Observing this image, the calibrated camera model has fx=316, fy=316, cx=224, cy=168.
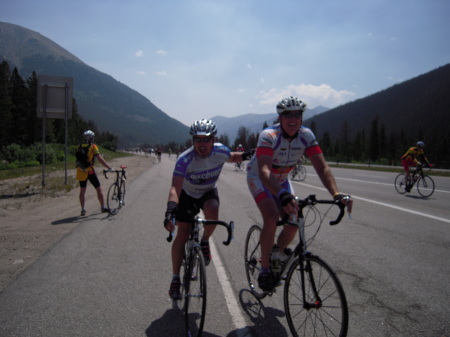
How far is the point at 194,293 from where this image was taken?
3059 mm

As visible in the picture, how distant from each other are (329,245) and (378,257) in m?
0.88

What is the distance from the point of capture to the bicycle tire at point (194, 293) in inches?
116

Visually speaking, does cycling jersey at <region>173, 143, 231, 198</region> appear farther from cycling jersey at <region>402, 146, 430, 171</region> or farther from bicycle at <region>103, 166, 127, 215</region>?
cycling jersey at <region>402, 146, 430, 171</region>

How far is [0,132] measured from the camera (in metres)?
53.2

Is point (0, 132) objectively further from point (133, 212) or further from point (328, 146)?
point (328, 146)

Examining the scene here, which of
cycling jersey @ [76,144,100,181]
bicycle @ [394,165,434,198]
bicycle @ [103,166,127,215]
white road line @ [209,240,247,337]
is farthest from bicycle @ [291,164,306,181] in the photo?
white road line @ [209,240,247,337]

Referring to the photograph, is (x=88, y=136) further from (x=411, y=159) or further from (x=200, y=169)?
(x=411, y=159)

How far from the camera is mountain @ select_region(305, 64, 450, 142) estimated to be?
121375 millimetres

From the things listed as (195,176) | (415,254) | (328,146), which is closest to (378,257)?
(415,254)

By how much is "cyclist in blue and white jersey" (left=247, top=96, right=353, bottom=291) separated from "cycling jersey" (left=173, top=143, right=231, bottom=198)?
492 millimetres

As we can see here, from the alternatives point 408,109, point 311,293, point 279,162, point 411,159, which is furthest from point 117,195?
point 408,109

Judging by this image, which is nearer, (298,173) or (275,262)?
(275,262)

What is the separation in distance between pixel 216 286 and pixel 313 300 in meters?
1.52

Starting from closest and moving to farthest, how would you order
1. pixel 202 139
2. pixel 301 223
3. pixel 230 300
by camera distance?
pixel 301 223
pixel 202 139
pixel 230 300
